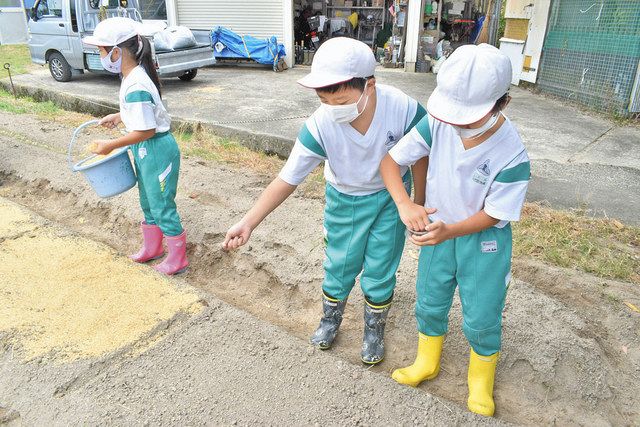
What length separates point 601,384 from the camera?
2.54m

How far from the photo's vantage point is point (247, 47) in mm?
11750

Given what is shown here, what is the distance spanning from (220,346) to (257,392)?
40cm

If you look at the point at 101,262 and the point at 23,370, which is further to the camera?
the point at 101,262

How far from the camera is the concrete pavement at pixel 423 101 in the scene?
504cm

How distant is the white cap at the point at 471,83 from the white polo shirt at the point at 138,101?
1917 mm

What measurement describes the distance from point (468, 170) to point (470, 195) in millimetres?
110

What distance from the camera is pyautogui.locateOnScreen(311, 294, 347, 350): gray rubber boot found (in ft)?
9.08

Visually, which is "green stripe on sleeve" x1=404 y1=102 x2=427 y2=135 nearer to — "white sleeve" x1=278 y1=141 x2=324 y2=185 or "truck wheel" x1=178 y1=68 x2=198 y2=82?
"white sleeve" x1=278 y1=141 x2=324 y2=185

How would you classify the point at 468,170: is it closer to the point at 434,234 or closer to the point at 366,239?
the point at 434,234

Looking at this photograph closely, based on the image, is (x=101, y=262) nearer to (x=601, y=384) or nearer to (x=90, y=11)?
(x=601, y=384)

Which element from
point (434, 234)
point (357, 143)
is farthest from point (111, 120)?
point (434, 234)

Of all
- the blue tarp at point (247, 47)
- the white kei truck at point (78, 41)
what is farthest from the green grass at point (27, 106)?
the blue tarp at point (247, 47)

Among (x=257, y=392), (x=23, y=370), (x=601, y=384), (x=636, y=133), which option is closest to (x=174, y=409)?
(x=257, y=392)

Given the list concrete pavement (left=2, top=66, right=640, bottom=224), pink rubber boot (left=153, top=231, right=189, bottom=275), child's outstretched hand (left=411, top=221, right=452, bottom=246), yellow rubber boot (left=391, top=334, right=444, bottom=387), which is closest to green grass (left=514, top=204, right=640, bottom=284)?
concrete pavement (left=2, top=66, right=640, bottom=224)
